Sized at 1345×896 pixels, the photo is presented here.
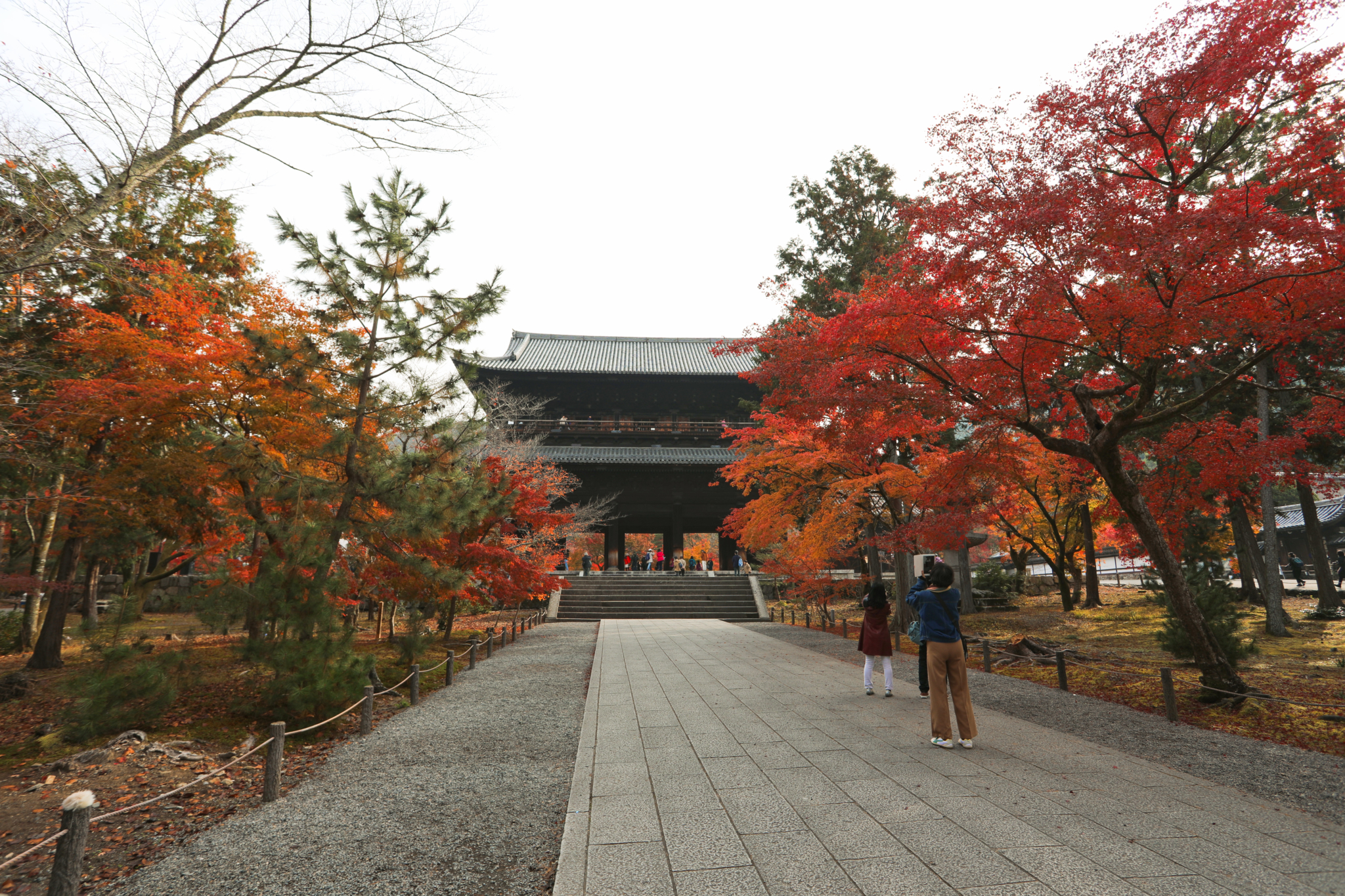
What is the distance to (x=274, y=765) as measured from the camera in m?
4.54

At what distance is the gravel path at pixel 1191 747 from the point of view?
4.13m

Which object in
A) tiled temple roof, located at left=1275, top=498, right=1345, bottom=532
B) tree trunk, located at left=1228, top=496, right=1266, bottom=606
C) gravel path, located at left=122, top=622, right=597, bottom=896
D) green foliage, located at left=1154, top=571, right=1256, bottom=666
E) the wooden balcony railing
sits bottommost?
gravel path, located at left=122, top=622, right=597, bottom=896

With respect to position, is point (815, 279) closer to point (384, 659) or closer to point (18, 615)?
point (384, 659)

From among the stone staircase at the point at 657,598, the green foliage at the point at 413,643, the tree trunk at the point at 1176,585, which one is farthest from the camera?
the stone staircase at the point at 657,598

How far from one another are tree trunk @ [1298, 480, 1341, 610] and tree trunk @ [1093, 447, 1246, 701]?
10546 millimetres

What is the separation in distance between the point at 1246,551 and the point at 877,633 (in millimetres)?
13361

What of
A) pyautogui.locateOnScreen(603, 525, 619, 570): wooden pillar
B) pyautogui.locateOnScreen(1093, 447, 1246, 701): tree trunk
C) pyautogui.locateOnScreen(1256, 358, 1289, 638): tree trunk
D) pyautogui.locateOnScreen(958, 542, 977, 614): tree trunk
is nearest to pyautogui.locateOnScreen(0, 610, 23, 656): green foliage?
pyautogui.locateOnScreen(603, 525, 619, 570): wooden pillar

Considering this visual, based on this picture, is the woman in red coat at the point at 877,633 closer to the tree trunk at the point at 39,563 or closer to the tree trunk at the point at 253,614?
the tree trunk at the point at 253,614

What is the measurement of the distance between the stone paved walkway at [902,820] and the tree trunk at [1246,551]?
1036 centimetres

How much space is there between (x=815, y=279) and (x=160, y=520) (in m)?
14.2

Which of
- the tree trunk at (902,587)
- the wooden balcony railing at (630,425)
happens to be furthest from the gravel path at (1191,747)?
the wooden balcony railing at (630,425)

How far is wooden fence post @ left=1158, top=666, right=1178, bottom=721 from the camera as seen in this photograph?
5.96 metres

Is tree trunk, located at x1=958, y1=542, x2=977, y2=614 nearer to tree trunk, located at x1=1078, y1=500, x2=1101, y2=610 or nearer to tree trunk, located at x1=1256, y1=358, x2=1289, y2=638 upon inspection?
tree trunk, located at x1=1078, y1=500, x2=1101, y2=610

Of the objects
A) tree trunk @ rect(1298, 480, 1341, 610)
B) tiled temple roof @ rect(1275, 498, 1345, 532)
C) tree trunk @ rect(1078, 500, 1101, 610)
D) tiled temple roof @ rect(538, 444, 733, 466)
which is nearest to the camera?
tree trunk @ rect(1298, 480, 1341, 610)
